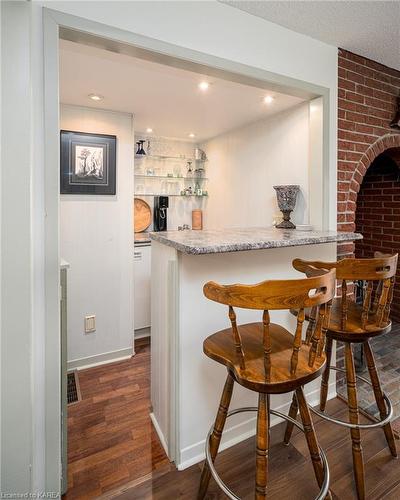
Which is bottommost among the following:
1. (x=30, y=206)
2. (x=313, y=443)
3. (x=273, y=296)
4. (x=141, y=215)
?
(x=313, y=443)

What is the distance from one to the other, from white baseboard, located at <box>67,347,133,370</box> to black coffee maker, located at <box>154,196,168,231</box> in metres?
1.45

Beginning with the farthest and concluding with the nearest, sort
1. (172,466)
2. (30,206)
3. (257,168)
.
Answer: (257,168) → (172,466) → (30,206)

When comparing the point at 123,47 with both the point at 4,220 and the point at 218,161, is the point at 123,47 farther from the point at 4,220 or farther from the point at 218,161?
the point at 218,161

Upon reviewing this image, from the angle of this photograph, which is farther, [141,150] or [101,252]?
[141,150]

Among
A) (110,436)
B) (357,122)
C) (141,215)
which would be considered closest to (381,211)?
(357,122)

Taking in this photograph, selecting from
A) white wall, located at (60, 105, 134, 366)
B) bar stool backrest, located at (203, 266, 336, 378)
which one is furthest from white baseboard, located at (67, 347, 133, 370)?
bar stool backrest, located at (203, 266, 336, 378)

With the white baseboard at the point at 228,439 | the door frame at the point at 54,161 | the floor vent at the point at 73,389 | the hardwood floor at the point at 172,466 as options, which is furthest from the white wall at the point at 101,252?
the door frame at the point at 54,161

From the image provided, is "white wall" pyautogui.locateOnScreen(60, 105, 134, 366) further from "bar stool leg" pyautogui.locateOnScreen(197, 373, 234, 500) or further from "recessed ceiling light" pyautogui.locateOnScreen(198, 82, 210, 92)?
"bar stool leg" pyautogui.locateOnScreen(197, 373, 234, 500)

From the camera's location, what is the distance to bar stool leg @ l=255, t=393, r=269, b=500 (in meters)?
1.03

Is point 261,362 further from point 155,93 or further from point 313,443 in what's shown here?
point 155,93

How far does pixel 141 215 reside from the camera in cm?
349

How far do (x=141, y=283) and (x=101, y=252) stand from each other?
1.86 ft

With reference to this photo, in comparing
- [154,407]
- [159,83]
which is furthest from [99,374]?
[159,83]

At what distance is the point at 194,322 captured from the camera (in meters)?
1.58
